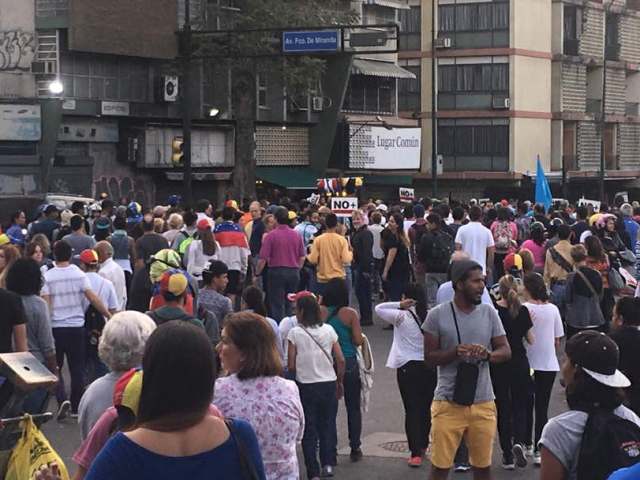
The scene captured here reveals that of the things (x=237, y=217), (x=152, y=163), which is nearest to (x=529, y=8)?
(x=152, y=163)

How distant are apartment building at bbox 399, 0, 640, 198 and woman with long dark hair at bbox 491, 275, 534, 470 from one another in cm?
4058

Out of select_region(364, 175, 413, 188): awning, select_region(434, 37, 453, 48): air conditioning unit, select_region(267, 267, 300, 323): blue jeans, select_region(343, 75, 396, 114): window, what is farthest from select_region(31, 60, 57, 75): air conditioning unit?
select_region(434, 37, 453, 48): air conditioning unit

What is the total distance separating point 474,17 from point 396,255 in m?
35.6

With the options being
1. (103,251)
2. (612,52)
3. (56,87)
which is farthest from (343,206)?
(612,52)

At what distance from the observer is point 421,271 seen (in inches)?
672

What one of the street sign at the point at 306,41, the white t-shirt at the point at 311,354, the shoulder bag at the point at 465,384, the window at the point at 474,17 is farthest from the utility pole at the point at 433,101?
the shoulder bag at the point at 465,384

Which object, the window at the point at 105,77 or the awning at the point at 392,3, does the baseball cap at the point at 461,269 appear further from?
the awning at the point at 392,3

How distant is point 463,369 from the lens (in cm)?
828

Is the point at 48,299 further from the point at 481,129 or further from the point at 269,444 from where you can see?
the point at 481,129

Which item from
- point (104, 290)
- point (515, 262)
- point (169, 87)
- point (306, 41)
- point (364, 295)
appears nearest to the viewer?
point (104, 290)

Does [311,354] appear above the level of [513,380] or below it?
above

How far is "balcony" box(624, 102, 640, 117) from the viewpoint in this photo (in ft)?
201

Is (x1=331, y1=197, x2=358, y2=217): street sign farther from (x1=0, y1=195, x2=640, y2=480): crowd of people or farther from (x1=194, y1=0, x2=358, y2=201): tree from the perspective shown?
(x1=194, y1=0, x2=358, y2=201): tree

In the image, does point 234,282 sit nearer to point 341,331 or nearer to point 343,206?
point 343,206
